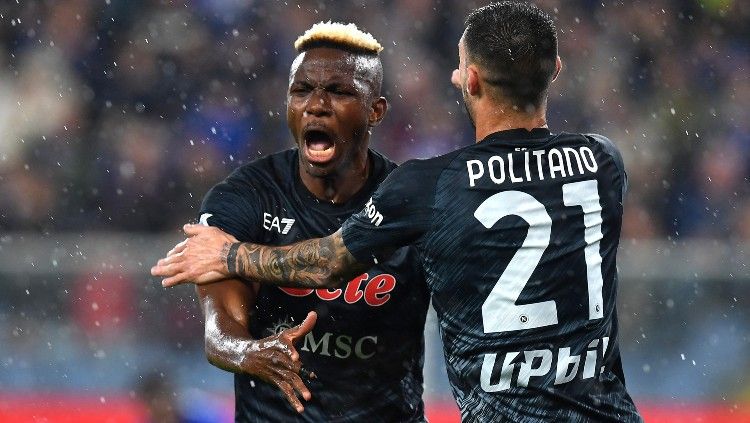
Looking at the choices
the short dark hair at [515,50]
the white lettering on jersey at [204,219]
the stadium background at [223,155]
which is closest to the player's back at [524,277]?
the short dark hair at [515,50]

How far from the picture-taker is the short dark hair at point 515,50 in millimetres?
3682

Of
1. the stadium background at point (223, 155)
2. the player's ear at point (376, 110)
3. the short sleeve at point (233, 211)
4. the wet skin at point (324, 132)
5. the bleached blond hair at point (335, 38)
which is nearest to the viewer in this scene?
the wet skin at point (324, 132)

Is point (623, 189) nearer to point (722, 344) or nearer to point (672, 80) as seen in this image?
point (722, 344)

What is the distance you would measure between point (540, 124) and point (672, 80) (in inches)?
281

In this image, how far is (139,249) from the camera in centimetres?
741

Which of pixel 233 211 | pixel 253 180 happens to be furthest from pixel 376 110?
pixel 233 211

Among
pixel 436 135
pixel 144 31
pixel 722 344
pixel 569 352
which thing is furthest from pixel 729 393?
pixel 144 31

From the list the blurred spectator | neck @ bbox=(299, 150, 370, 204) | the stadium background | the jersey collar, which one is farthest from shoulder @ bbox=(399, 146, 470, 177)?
the blurred spectator

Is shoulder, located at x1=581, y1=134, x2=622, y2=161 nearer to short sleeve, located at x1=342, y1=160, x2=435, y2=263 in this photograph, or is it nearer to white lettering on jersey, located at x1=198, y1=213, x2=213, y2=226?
short sleeve, located at x1=342, y1=160, x2=435, y2=263

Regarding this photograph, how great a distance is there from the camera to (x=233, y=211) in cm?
443

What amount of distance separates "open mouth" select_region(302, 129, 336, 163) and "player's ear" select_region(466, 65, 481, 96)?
2.97ft

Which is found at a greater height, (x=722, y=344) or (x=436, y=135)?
(x=436, y=135)

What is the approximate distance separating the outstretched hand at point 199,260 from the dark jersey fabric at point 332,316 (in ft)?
0.35

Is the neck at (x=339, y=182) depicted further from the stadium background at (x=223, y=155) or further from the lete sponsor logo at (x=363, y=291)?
the stadium background at (x=223, y=155)
